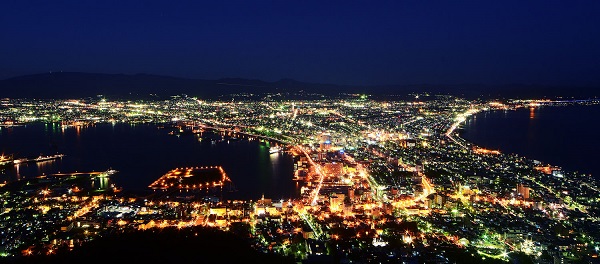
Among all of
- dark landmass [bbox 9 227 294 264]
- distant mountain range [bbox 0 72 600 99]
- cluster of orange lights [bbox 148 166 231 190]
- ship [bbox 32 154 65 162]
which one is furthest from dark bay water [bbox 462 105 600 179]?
distant mountain range [bbox 0 72 600 99]

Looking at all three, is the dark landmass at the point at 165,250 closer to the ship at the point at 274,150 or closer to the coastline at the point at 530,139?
the ship at the point at 274,150

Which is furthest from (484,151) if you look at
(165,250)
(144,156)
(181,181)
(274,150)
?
(165,250)

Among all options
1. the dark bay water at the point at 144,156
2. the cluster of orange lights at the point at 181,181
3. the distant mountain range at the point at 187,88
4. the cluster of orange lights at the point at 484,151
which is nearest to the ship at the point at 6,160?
the dark bay water at the point at 144,156

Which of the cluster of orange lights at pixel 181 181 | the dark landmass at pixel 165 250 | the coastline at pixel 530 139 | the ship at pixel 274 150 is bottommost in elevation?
the dark landmass at pixel 165 250

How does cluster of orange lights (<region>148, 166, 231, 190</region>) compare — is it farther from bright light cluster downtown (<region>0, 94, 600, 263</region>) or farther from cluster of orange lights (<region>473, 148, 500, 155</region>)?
cluster of orange lights (<region>473, 148, 500, 155</region>)

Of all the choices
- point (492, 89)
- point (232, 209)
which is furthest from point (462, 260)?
point (492, 89)

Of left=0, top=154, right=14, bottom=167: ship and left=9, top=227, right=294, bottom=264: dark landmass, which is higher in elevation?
left=0, top=154, right=14, bottom=167: ship

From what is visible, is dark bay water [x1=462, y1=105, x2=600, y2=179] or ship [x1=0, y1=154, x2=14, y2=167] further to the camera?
dark bay water [x1=462, y1=105, x2=600, y2=179]
